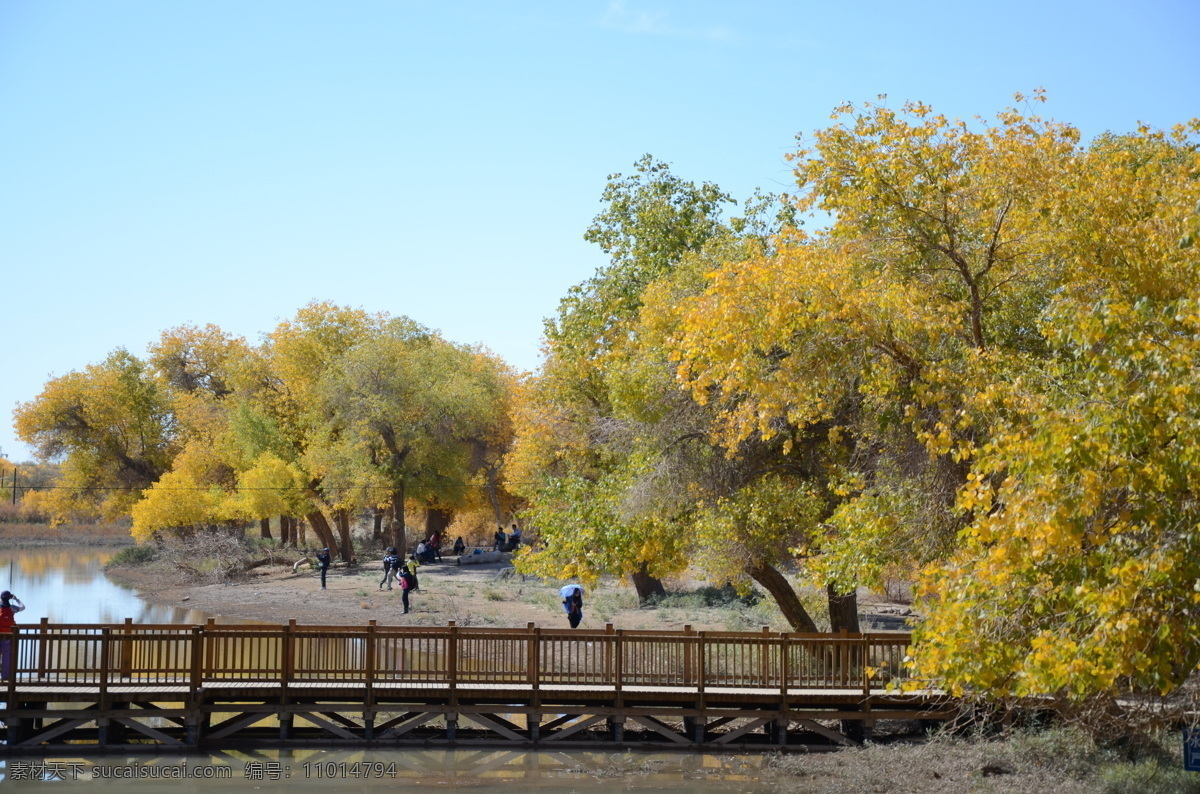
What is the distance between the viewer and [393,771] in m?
16.8

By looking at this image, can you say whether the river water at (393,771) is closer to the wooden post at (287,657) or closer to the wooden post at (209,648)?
the wooden post at (287,657)

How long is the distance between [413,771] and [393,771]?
307mm

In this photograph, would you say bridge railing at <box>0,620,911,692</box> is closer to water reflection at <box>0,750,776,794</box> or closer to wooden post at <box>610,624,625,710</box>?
wooden post at <box>610,624,625,710</box>

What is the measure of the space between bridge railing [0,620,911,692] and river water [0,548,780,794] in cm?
114

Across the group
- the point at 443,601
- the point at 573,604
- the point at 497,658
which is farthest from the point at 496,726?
the point at 443,601

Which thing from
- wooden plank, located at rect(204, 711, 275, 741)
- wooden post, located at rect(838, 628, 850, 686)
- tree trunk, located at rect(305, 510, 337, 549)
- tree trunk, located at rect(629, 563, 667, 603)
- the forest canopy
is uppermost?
the forest canopy

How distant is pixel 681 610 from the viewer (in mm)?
33656

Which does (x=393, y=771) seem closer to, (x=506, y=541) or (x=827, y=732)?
(x=827, y=732)

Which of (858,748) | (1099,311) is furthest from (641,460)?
(1099,311)

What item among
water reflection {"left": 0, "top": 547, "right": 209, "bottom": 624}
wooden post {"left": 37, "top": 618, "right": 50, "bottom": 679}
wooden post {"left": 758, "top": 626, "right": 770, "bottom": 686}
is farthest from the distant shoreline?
wooden post {"left": 758, "top": 626, "right": 770, "bottom": 686}

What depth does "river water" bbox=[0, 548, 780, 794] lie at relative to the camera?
15930mm

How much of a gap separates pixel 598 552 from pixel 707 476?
123 inches

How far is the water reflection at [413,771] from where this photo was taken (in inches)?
630

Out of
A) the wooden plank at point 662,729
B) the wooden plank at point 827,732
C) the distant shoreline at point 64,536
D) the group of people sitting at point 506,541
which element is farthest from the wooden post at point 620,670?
the distant shoreline at point 64,536
